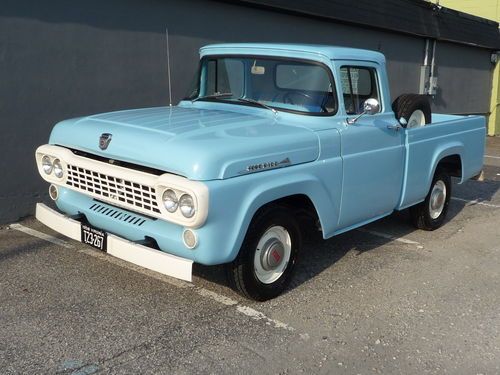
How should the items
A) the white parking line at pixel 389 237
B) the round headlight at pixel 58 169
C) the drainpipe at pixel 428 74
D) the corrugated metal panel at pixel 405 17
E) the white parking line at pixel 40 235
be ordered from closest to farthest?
the round headlight at pixel 58 169 < the white parking line at pixel 40 235 < the white parking line at pixel 389 237 < the corrugated metal panel at pixel 405 17 < the drainpipe at pixel 428 74

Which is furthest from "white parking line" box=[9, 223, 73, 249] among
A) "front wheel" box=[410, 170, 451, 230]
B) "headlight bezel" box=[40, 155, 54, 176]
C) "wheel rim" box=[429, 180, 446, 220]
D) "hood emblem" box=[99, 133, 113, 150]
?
"wheel rim" box=[429, 180, 446, 220]

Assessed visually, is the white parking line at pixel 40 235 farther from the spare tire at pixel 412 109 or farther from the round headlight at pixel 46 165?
the spare tire at pixel 412 109

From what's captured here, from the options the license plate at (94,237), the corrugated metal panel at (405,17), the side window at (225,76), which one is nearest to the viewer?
the license plate at (94,237)

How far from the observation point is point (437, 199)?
6219mm

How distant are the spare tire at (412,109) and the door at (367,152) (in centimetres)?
23

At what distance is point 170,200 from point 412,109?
291 centimetres

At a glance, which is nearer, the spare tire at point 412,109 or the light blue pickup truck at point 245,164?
the light blue pickup truck at point 245,164

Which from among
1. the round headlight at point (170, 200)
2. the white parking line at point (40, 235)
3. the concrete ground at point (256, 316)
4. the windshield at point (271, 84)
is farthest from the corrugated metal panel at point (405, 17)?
the round headlight at point (170, 200)

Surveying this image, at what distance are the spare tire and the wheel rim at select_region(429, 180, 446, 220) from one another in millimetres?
818

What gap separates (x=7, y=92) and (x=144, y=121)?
239cm

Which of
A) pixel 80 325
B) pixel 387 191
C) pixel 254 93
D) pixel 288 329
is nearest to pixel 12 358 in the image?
pixel 80 325

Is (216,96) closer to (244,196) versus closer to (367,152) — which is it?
(367,152)

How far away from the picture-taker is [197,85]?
5230 millimetres

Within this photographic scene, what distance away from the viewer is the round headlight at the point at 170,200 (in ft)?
11.2
